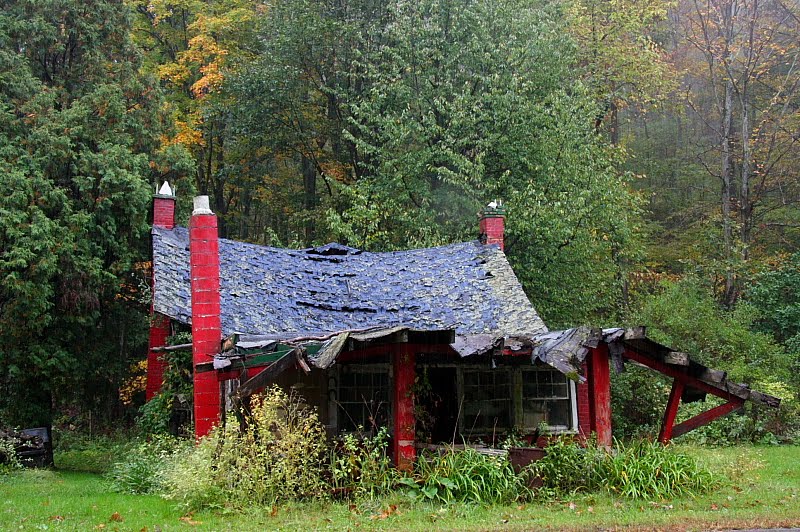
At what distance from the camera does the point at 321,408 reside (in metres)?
15.1

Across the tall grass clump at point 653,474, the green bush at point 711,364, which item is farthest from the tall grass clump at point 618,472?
the green bush at point 711,364

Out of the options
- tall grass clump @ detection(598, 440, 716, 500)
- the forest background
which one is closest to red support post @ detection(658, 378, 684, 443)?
tall grass clump @ detection(598, 440, 716, 500)

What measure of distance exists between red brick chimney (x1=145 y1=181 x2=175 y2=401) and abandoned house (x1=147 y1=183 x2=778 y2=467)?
1.4 inches

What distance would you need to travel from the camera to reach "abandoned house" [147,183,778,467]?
12062 mm

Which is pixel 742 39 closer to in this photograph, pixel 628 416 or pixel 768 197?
pixel 768 197

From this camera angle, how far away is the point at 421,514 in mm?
10148

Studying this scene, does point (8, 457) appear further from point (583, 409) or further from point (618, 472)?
point (618, 472)

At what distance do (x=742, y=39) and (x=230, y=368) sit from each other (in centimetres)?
2564

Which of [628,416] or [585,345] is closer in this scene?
[585,345]

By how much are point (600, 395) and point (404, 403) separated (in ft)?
9.84

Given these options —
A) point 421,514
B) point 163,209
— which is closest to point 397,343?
point 421,514

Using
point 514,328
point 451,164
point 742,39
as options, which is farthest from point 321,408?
point 742,39

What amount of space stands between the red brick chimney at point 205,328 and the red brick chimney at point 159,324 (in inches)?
205

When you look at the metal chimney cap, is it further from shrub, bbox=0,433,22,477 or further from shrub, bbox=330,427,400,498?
shrub, bbox=0,433,22,477
